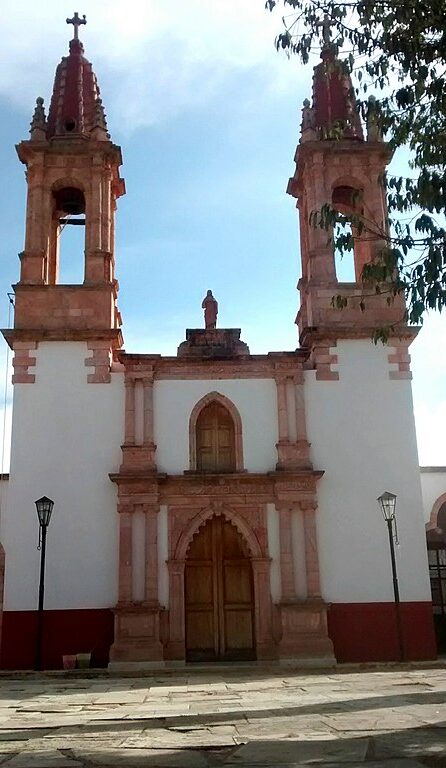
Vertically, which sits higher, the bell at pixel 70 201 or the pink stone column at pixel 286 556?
the bell at pixel 70 201

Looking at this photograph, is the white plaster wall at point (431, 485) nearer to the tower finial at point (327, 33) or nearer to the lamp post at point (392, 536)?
the lamp post at point (392, 536)

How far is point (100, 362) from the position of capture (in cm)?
1895

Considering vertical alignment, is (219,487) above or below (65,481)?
below

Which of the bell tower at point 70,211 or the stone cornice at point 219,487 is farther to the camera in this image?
the bell tower at point 70,211

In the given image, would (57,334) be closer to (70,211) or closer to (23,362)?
(23,362)

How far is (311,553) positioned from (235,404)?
3.67 meters

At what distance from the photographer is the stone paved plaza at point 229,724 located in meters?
5.39

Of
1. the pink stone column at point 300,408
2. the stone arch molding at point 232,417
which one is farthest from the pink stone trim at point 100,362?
the pink stone column at point 300,408

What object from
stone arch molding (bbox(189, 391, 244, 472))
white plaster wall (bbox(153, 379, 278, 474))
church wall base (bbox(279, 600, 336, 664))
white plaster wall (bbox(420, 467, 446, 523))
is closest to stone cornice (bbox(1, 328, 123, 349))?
white plaster wall (bbox(153, 379, 278, 474))

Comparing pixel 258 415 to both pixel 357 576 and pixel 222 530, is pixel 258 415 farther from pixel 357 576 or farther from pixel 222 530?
pixel 357 576

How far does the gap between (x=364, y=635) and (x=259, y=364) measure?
623cm

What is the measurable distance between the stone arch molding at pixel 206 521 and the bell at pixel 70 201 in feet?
29.1

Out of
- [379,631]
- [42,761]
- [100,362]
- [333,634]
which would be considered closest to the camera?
[42,761]

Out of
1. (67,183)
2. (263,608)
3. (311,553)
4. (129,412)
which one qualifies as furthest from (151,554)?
(67,183)
